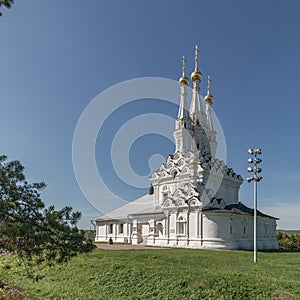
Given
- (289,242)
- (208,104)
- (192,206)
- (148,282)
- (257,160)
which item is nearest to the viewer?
(148,282)

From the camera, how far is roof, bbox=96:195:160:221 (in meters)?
34.7

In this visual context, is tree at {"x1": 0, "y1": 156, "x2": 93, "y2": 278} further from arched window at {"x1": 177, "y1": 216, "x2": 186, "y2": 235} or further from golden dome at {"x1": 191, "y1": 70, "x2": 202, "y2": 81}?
golden dome at {"x1": 191, "y1": 70, "x2": 202, "y2": 81}

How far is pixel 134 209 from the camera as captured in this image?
3672cm

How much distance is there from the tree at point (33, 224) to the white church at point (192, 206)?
21405 mm

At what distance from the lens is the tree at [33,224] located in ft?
24.5

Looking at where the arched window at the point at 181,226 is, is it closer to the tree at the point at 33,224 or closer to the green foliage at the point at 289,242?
the green foliage at the point at 289,242

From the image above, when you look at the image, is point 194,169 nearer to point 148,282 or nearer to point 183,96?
point 183,96

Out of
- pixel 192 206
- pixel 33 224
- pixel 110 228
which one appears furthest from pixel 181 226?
pixel 33 224

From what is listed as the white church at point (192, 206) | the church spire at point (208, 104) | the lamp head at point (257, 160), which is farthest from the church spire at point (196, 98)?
the lamp head at point (257, 160)

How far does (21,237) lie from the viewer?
7473 millimetres

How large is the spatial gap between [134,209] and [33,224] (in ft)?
95.7

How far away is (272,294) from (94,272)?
23.8ft

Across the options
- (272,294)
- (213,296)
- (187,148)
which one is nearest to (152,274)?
(213,296)

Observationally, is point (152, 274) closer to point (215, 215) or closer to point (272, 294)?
point (272, 294)
